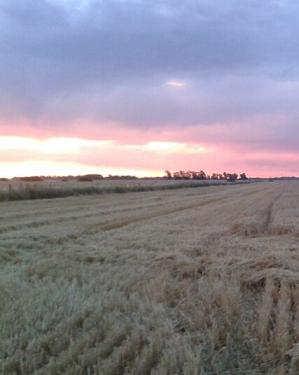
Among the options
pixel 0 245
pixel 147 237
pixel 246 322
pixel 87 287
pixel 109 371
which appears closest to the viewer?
pixel 109 371

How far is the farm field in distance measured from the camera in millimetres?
5449

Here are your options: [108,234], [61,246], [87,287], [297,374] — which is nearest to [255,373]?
[297,374]

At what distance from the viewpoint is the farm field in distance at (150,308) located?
5.45 meters

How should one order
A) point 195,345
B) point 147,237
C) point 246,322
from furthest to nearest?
1. point 147,237
2. point 246,322
3. point 195,345

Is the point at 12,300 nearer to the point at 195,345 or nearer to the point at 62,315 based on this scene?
the point at 62,315

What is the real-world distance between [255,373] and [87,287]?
3618 mm

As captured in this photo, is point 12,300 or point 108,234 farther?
point 108,234

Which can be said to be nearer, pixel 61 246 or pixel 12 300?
pixel 12 300

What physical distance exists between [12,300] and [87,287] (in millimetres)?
1287

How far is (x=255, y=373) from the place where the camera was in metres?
5.27

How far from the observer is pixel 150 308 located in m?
7.05

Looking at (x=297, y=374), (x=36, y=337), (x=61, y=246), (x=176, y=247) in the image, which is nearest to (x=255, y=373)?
(x=297, y=374)

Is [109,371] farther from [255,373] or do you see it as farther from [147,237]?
[147,237]

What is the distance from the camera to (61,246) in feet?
43.6
